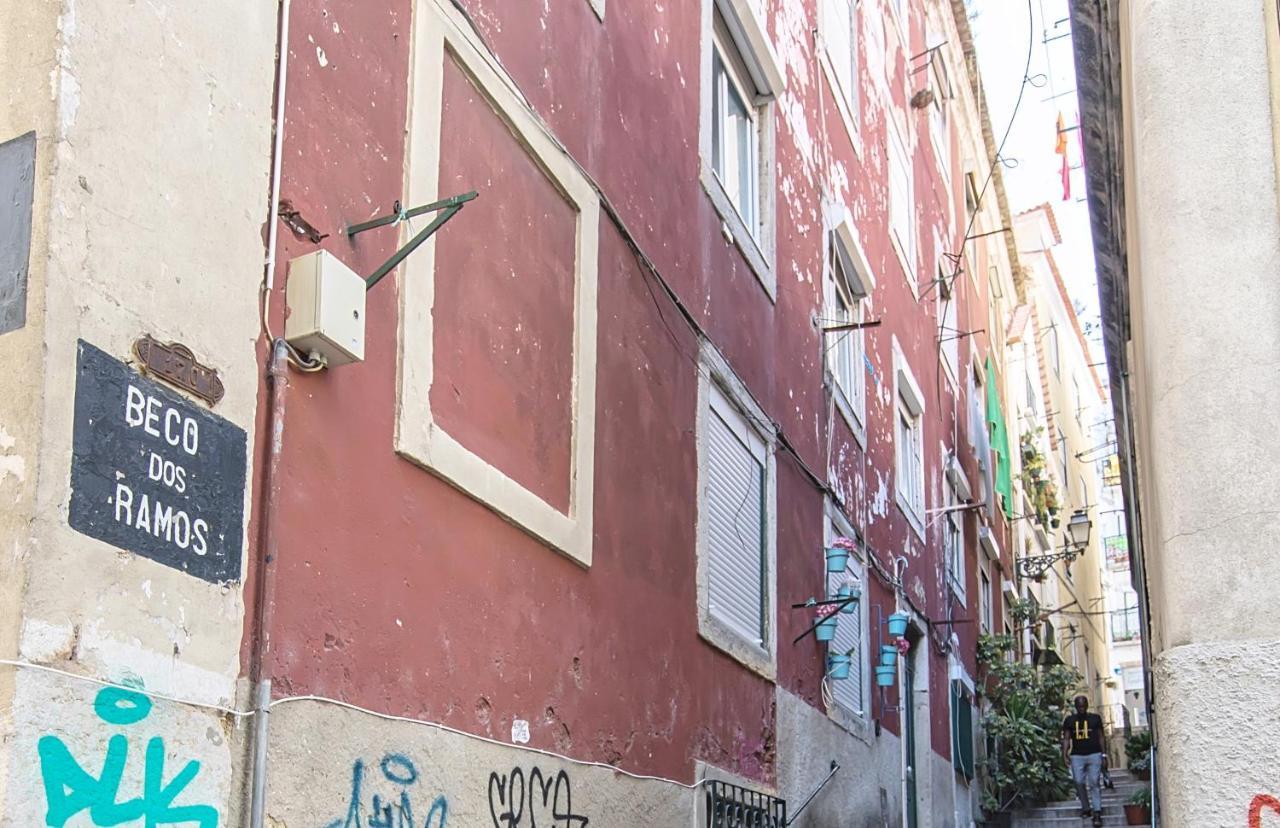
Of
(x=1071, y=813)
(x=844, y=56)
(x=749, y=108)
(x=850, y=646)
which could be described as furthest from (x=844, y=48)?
(x=1071, y=813)

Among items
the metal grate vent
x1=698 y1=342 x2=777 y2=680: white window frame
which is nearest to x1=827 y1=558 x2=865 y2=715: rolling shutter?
→ x1=698 y1=342 x2=777 y2=680: white window frame

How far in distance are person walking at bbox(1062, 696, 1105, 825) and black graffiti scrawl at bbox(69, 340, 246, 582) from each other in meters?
13.5

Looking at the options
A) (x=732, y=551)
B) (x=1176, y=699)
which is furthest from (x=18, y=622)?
(x=732, y=551)

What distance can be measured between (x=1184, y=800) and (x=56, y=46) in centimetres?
394

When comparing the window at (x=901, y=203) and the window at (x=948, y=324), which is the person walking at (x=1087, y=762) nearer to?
the window at (x=948, y=324)

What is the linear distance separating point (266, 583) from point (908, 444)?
13.3 meters

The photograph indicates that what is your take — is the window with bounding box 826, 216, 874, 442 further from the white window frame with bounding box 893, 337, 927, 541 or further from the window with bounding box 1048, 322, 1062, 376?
the window with bounding box 1048, 322, 1062, 376

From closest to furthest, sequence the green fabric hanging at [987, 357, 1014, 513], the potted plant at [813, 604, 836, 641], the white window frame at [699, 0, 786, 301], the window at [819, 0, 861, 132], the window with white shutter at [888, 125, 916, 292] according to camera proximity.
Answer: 1. the white window frame at [699, 0, 786, 301]
2. the potted plant at [813, 604, 836, 641]
3. the window at [819, 0, 861, 132]
4. the window with white shutter at [888, 125, 916, 292]
5. the green fabric hanging at [987, 357, 1014, 513]

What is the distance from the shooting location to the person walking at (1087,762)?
54.5ft

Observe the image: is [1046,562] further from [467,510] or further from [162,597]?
[162,597]

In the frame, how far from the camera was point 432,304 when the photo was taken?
245 inches

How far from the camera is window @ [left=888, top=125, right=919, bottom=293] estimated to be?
17.1 m

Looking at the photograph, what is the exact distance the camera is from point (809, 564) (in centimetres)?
1203

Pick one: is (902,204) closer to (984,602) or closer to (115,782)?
(984,602)
